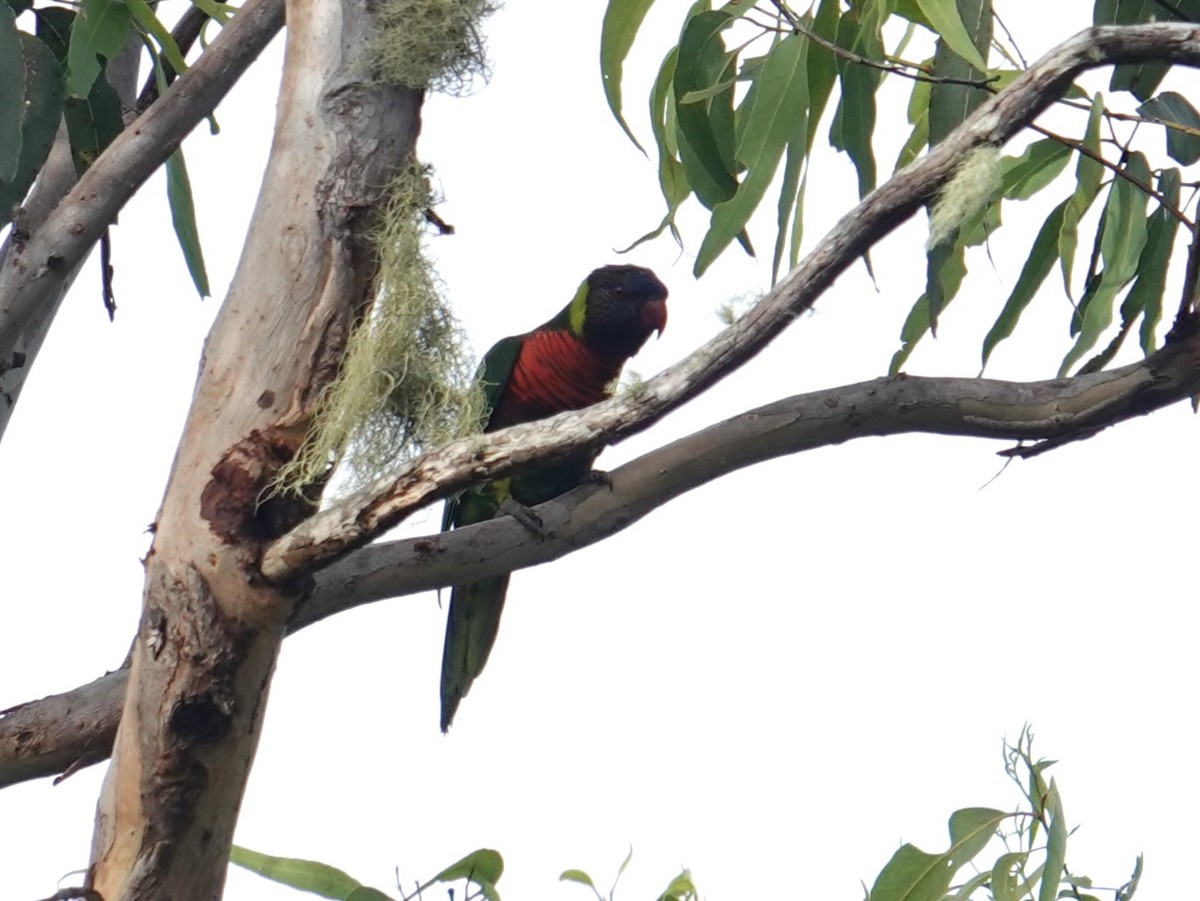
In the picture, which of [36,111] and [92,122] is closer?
[36,111]

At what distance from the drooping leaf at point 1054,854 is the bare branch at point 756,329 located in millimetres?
618

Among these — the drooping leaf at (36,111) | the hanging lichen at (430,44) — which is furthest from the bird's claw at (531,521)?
the drooping leaf at (36,111)

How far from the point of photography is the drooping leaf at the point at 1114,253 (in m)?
1.57

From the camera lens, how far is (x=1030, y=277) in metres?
1.67

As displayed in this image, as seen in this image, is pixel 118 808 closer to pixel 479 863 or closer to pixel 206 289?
pixel 479 863

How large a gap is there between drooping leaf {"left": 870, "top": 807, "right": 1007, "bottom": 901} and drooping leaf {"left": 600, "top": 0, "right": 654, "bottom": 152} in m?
0.90

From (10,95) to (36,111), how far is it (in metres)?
0.13

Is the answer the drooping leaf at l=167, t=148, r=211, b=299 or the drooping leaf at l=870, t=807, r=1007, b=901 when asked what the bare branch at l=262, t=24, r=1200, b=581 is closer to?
the drooping leaf at l=870, t=807, r=1007, b=901

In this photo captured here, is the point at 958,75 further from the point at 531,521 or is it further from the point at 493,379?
the point at 493,379

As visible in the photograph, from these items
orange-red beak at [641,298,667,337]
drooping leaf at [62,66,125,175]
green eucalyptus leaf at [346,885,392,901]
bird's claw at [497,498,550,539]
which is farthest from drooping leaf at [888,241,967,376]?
drooping leaf at [62,66,125,175]

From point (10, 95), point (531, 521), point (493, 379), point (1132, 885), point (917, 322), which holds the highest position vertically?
point (493, 379)

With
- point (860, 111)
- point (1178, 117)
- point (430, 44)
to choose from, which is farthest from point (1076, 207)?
point (430, 44)

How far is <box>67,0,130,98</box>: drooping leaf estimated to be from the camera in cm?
163

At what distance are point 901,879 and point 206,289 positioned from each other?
1.22 m
